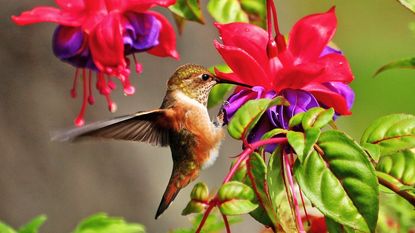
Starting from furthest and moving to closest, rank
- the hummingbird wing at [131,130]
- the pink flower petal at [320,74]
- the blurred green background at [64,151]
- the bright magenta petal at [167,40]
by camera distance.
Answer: the blurred green background at [64,151], the bright magenta petal at [167,40], the hummingbird wing at [131,130], the pink flower petal at [320,74]

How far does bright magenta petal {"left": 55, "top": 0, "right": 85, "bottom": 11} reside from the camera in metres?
1.08

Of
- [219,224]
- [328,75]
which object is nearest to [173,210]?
[219,224]

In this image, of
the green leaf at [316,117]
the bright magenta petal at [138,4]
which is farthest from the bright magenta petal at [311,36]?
the bright magenta petal at [138,4]

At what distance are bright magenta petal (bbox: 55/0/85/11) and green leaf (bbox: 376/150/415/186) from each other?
1.51 feet

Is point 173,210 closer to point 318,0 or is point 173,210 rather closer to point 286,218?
point 286,218

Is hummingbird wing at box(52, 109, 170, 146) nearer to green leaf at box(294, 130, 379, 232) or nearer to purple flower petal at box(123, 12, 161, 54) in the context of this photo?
purple flower petal at box(123, 12, 161, 54)

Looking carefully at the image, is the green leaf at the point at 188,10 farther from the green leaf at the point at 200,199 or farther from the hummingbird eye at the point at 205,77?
the green leaf at the point at 200,199

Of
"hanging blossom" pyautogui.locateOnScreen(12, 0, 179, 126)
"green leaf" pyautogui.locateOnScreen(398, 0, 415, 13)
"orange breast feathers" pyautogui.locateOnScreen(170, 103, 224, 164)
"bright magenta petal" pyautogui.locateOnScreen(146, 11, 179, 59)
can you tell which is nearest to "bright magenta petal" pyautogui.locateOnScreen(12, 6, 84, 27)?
"hanging blossom" pyautogui.locateOnScreen(12, 0, 179, 126)

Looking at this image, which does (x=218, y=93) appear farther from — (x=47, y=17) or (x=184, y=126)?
(x=47, y=17)

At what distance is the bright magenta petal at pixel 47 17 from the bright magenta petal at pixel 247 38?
0.81ft

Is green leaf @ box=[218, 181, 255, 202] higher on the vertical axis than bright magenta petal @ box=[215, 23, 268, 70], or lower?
lower

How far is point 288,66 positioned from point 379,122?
0.42 feet

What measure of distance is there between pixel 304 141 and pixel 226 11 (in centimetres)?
36

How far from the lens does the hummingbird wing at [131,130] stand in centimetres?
101
